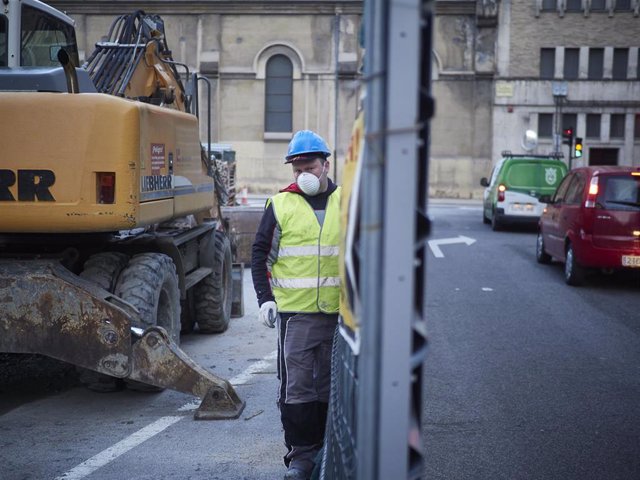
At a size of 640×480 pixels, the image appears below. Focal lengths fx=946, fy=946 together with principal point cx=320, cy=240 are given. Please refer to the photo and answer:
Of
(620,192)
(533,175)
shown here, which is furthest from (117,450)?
(533,175)

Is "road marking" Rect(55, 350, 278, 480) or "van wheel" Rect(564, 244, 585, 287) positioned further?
"van wheel" Rect(564, 244, 585, 287)

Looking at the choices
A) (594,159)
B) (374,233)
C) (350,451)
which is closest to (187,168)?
(350,451)

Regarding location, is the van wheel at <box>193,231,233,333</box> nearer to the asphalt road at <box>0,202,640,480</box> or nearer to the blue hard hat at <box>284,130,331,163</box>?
the asphalt road at <box>0,202,640,480</box>

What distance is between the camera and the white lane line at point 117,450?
5648mm

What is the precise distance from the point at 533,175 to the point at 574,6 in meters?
25.3

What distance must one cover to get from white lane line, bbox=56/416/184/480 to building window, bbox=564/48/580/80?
142 ft

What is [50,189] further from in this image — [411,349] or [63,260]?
[411,349]

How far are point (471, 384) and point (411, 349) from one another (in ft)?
18.7

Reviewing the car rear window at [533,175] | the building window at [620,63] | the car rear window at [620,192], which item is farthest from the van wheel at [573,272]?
the building window at [620,63]

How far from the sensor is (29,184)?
6477 mm

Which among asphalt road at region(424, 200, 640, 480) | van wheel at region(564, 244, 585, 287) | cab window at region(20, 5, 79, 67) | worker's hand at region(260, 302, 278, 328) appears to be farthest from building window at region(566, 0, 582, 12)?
worker's hand at region(260, 302, 278, 328)

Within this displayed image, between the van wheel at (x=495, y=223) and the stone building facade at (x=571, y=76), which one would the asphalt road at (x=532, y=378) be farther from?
the stone building facade at (x=571, y=76)

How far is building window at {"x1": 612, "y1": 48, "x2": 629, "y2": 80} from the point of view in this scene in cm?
4666

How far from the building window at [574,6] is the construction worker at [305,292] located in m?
44.9
